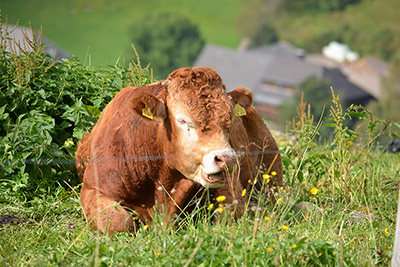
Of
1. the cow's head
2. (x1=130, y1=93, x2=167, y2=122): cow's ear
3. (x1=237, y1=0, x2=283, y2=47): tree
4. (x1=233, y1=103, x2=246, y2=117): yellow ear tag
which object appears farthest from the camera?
(x1=237, y1=0, x2=283, y2=47): tree

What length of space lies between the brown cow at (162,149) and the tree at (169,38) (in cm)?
10615

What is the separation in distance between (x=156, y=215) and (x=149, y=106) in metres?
0.95

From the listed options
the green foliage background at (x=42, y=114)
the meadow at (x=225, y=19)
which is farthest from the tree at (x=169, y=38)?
the green foliage background at (x=42, y=114)

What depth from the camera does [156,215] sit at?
15.0 feet

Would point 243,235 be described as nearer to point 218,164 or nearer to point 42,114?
point 218,164

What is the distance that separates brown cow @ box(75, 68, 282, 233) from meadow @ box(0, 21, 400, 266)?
0.76ft

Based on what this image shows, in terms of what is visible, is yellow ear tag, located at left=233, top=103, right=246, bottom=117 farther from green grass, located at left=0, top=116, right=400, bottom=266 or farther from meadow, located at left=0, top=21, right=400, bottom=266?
green grass, located at left=0, top=116, right=400, bottom=266

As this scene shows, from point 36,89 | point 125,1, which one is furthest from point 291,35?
point 36,89

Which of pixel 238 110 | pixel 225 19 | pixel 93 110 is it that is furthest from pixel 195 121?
pixel 225 19

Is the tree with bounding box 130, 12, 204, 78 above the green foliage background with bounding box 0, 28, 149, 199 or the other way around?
the other way around

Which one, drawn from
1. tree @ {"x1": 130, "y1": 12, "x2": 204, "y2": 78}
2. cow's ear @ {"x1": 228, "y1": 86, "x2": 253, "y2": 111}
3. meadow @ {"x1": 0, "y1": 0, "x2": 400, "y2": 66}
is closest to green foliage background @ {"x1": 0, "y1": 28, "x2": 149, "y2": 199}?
cow's ear @ {"x1": 228, "y1": 86, "x2": 253, "y2": 111}

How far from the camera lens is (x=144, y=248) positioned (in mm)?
4168

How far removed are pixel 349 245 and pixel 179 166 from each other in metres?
1.53

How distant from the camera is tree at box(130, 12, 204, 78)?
113750mm
